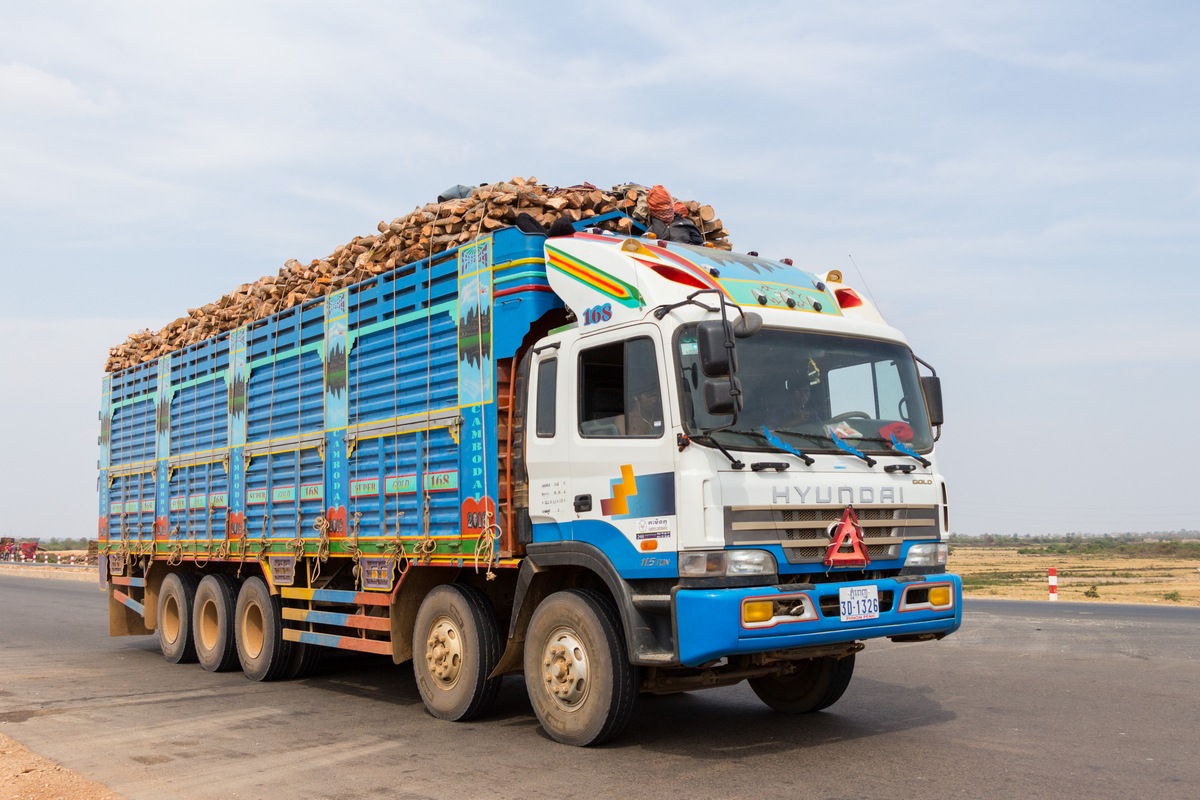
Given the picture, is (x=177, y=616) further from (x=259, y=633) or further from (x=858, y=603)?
(x=858, y=603)

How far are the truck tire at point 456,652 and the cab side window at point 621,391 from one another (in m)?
1.85

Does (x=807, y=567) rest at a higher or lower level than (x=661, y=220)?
lower

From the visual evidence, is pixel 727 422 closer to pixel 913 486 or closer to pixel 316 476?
pixel 913 486

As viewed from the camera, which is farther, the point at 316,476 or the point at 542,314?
the point at 316,476

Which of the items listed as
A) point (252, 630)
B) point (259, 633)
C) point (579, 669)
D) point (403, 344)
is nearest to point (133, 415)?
point (252, 630)

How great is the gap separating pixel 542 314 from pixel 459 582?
7.43 feet

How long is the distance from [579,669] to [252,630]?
5737mm

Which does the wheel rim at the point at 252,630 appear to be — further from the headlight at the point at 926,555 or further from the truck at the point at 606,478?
the headlight at the point at 926,555

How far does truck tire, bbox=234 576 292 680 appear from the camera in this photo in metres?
11.0

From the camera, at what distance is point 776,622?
20.7 feet

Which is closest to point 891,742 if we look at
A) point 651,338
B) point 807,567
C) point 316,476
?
point 807,567

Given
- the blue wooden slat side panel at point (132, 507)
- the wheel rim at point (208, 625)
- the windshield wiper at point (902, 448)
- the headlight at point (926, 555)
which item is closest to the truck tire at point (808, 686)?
the headlight at point (926, 555)

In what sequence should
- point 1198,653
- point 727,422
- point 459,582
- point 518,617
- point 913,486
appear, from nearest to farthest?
point 727,422, point 913,486, point 518,617, point 459,582, point 1198,653

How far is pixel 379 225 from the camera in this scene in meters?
9.89
